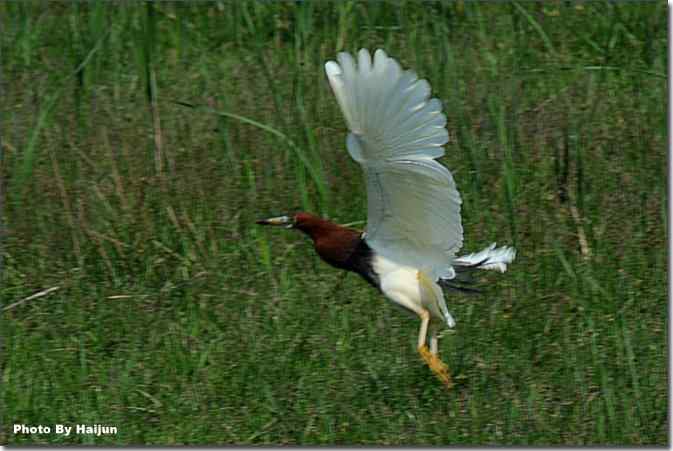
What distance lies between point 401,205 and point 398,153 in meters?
0.25

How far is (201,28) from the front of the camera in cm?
579

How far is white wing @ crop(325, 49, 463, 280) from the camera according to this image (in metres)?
3.09

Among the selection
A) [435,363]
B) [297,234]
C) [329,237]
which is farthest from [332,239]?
[297,234]

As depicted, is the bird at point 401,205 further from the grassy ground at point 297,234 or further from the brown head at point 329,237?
the grassy ground at point 297,234

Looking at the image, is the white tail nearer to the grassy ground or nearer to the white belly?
the grassy ground

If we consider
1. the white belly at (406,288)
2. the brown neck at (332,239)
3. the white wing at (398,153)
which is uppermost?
the white wing at (398,153)

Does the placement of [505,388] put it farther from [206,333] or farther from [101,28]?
[101,28]

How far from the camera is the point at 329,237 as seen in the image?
364 cm

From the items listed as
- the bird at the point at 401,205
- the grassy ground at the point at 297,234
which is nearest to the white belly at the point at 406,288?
the bird at the point at 401,205

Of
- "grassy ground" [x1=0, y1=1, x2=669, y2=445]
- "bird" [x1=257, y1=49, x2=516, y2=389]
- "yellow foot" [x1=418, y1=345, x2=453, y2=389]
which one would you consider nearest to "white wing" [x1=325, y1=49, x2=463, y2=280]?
"bird" [x1=257, y1=49, x2=516, y2=389]

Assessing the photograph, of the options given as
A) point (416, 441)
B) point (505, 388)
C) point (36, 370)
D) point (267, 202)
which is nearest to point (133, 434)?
point (36, 370)

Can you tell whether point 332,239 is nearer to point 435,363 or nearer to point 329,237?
point 329,237

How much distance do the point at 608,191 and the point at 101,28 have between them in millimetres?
1980

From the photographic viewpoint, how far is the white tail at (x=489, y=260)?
3953mm
